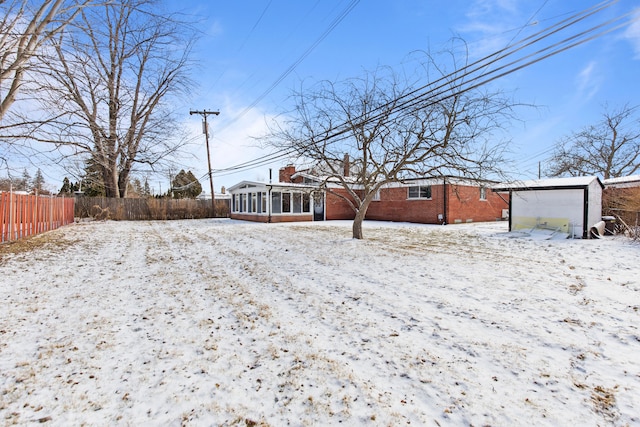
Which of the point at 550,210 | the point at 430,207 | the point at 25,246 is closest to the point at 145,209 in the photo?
the point at 25,246

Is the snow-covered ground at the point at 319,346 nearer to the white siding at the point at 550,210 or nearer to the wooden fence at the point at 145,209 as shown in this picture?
the white siding at the point at 550,210

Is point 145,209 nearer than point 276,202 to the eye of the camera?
No

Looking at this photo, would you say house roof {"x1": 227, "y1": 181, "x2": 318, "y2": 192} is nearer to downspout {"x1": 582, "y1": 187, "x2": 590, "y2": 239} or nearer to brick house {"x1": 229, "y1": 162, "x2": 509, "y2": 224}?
brick house {"x1": 229, "y1": 162, "x2": 509, "y2": 224}

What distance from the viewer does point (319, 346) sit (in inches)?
116

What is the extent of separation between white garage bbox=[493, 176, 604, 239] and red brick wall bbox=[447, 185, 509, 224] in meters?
4.03

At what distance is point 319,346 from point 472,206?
786 inches

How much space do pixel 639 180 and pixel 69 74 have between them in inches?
757

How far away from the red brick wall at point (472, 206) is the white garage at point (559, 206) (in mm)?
4027

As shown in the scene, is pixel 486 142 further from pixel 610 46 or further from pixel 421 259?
pixel 421 259

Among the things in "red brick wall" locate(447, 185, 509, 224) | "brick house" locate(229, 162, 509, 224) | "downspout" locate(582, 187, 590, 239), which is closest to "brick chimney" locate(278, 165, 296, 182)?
"brick house" locate(229, 162, 509, 224)

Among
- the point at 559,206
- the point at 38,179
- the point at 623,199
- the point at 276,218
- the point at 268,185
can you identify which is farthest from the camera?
the point at 276,218

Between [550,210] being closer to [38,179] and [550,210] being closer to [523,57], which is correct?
[523,57]

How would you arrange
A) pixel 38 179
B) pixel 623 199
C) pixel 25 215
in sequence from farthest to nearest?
pixel 38 179 < pixel 623 199 < pixel 25 215

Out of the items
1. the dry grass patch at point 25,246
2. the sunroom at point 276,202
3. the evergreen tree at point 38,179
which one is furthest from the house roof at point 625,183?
the dry grass patch at point 25,246
